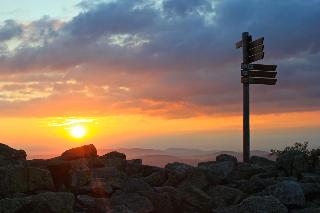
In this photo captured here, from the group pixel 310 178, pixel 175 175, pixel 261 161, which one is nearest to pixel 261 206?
pixel 175 175

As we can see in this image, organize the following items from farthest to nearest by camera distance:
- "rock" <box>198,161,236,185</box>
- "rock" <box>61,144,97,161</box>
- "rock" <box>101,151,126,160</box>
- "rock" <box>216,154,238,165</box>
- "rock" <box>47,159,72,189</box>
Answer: "rock" <box>216,154,238,165</box> < "rock" <box>101,151,126,160</box> < "rock" <box>61,144,97,161</box> < "rock" <box>198,161,236,185</box> < "rock" <box>47,159,72,189</box>

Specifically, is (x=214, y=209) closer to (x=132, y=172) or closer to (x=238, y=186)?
(x=238, y=186)

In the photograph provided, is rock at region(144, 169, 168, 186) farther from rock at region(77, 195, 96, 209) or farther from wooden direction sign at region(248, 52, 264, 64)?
wooden direction sign at region(248, 52, 264, 64)

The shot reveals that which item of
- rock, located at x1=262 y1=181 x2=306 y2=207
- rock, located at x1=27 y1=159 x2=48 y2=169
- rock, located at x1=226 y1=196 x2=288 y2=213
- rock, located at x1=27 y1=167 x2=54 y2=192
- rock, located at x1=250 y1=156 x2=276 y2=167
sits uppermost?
rock, located at x1=250 y1=156 x2=276 y2=167

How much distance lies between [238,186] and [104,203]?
516 cm

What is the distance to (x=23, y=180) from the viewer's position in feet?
53.6

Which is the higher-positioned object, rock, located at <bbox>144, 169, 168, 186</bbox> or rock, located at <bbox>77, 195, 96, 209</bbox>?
rock, located at <bbox>144, 169, 168, 186</bbox>

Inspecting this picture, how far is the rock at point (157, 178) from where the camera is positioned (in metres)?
18.5

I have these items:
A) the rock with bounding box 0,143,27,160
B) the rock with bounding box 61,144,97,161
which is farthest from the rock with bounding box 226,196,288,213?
the rock with bounding box 0,143,27,160

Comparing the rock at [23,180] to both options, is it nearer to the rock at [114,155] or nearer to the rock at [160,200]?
the rock at [160,200]

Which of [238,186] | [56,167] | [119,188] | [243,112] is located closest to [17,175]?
[56,167]

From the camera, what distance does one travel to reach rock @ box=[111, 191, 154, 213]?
15.4m

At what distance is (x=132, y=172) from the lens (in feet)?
65.2

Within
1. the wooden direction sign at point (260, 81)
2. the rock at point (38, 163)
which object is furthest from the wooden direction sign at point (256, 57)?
the rock at point (38, 163)
